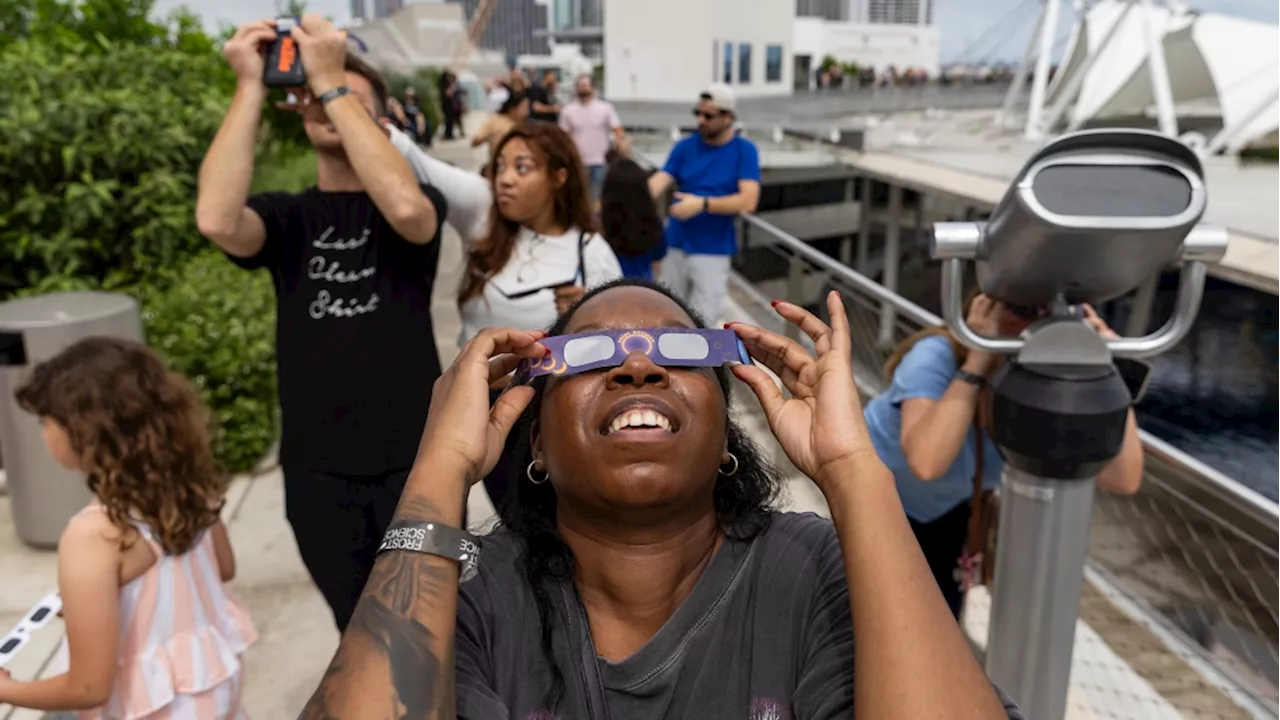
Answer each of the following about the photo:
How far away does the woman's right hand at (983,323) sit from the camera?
1.88m

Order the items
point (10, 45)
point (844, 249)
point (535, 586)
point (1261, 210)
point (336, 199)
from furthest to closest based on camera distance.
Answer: point (844, 249), point (1261, 210), point (10, 45), point (336, 199), point (535, 586)

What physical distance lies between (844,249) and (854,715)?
75.2ft

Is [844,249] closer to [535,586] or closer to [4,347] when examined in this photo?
[4,347]

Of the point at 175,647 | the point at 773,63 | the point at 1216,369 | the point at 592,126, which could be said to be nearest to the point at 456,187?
the point at 175,647

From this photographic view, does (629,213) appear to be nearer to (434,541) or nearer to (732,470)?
(732,470)

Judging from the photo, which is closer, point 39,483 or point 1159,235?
point 1159,235

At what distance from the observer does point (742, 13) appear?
98.1 feet

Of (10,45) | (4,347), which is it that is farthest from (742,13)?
(4,347)

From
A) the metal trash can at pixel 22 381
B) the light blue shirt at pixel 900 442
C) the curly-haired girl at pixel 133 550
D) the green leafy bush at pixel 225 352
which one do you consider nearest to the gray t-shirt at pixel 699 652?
the light blue shirt at pixel 900 442

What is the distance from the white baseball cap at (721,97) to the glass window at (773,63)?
33931mm

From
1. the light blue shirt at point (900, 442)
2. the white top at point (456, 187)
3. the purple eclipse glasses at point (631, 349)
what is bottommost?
the light blue shirt at point (900, 442)

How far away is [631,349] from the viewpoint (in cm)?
139

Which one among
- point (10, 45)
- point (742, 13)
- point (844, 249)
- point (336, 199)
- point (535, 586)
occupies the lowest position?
point (844, 249)

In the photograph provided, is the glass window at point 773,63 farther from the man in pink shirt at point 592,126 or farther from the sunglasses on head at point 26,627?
the sunglasses on head at point 26,627
